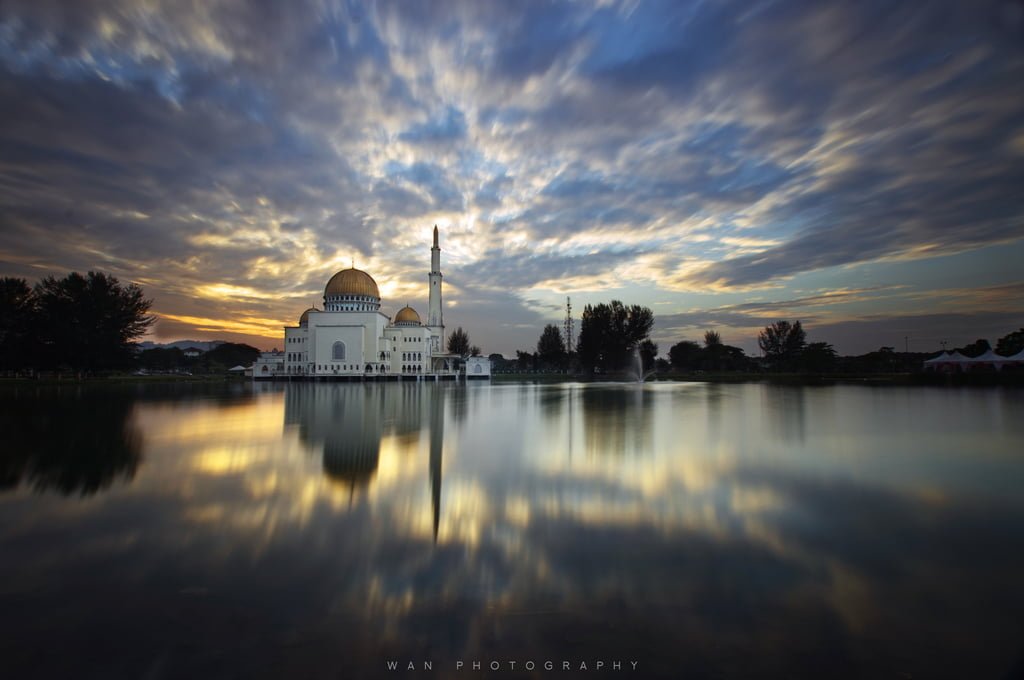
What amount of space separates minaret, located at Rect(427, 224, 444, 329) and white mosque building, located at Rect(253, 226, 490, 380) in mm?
8690

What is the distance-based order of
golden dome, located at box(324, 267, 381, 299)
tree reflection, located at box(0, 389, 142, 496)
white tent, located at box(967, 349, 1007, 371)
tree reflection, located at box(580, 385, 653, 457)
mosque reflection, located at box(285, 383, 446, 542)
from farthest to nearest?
golden dome, located at box(324, 267, 381, 299) < white tent, located at box(967, 349, 1007, 371) < tree reflection, located at box(580, 385, 653, 457) < mosque reflection, located at box(285, 383, 446, 542) < tree reflection, located at box(0, 389, 142, 496)

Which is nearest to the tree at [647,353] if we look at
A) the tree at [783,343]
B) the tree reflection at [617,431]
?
the tree at [783,343]

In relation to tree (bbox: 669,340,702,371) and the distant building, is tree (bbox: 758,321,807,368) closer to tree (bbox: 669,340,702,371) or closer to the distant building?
tree (bbox: 669,340,702,371)

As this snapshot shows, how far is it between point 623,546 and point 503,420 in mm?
13065

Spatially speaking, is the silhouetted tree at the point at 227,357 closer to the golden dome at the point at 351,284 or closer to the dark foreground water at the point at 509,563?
the golden dome at the point at 351,284

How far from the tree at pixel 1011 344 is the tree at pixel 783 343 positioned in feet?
75.0

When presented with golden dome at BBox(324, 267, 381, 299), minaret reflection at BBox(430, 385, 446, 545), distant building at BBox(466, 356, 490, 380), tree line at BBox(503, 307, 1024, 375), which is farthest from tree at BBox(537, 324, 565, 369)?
minaret reflection at BBox(430, 385, 446, 545)

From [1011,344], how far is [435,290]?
80.6m

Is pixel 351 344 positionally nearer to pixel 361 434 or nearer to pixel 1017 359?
pixel 361 434

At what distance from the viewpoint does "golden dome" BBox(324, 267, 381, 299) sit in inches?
2542

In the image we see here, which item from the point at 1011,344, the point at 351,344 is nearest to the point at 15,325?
the point at 351,344

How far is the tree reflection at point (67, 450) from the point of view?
8648 mm

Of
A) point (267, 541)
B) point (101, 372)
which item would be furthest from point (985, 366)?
point (101, 372)

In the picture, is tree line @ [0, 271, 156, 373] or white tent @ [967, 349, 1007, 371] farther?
white tent @ [967, 349, 1007, 371]
